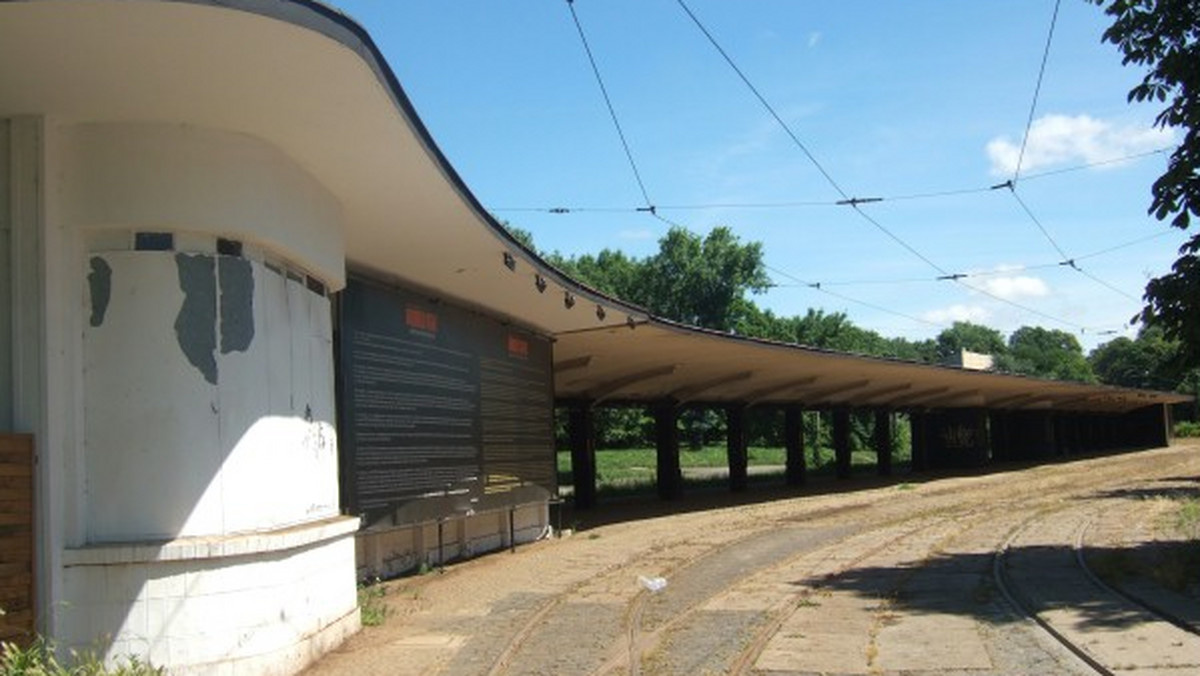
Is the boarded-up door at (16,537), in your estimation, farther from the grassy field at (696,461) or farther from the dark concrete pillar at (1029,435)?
the dark concrete pillar at (1029,435)

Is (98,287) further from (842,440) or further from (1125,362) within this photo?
(1125,362)

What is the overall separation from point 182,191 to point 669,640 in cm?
554

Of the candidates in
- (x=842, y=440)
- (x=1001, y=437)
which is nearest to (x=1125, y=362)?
(x=1001, y=437)

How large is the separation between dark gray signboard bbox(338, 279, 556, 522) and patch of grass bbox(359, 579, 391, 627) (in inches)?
34.5

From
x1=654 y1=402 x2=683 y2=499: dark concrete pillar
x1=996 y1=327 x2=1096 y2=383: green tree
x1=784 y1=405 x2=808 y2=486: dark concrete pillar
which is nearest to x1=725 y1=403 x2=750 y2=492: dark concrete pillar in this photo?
x1=784 y1=405 x2=808 y2=486: dark concrete pillar

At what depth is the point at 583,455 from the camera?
101 ft

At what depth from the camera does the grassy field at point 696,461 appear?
57.1 meters

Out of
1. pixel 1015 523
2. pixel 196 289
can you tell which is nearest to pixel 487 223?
pixel 196 289

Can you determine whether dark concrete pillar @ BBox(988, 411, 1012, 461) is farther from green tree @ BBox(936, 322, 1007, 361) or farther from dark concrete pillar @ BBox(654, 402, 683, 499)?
green tree @ BBox(936, 322, 1007, 361)

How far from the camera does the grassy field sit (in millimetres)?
57094

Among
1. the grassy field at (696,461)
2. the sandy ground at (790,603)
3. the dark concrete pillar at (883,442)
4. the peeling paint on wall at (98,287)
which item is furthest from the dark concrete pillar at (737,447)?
the peeling paint on wall at (98,287)

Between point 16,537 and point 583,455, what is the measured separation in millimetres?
23964

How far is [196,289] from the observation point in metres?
8.23

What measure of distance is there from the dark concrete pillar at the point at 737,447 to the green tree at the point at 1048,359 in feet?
375
